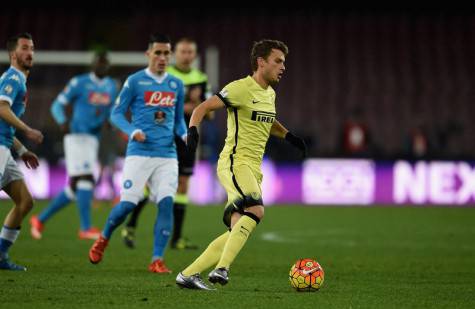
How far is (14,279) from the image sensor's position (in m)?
7.40

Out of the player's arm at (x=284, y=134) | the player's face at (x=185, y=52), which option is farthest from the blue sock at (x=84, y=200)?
the player's arm at (x=284, y=134)

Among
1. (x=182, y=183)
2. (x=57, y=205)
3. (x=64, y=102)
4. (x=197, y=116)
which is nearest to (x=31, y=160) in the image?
(x=197, y=116)

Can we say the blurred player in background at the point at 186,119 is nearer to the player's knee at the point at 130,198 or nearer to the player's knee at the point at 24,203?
the player's knee at the point at 130,198

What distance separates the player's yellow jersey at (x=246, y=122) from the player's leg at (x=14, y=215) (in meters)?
1.92

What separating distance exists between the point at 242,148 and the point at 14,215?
2.26 metres

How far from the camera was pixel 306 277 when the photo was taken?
691 centimetres

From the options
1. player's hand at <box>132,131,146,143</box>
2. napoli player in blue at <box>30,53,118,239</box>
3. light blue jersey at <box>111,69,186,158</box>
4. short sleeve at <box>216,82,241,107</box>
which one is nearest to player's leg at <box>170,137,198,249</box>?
napoli player in blue at <box>30,53,118,239</box>

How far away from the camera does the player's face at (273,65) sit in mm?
7082

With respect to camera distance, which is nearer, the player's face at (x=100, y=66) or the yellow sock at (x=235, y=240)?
the yellow sock at (x=235, y=240)

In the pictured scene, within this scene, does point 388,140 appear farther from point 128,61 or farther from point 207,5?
point 128,61

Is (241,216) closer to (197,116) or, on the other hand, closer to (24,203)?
(197,116)

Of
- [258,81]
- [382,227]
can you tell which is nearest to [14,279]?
[258,81]

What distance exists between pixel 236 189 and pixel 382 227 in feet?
24.8

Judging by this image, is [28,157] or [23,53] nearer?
[23,53]
